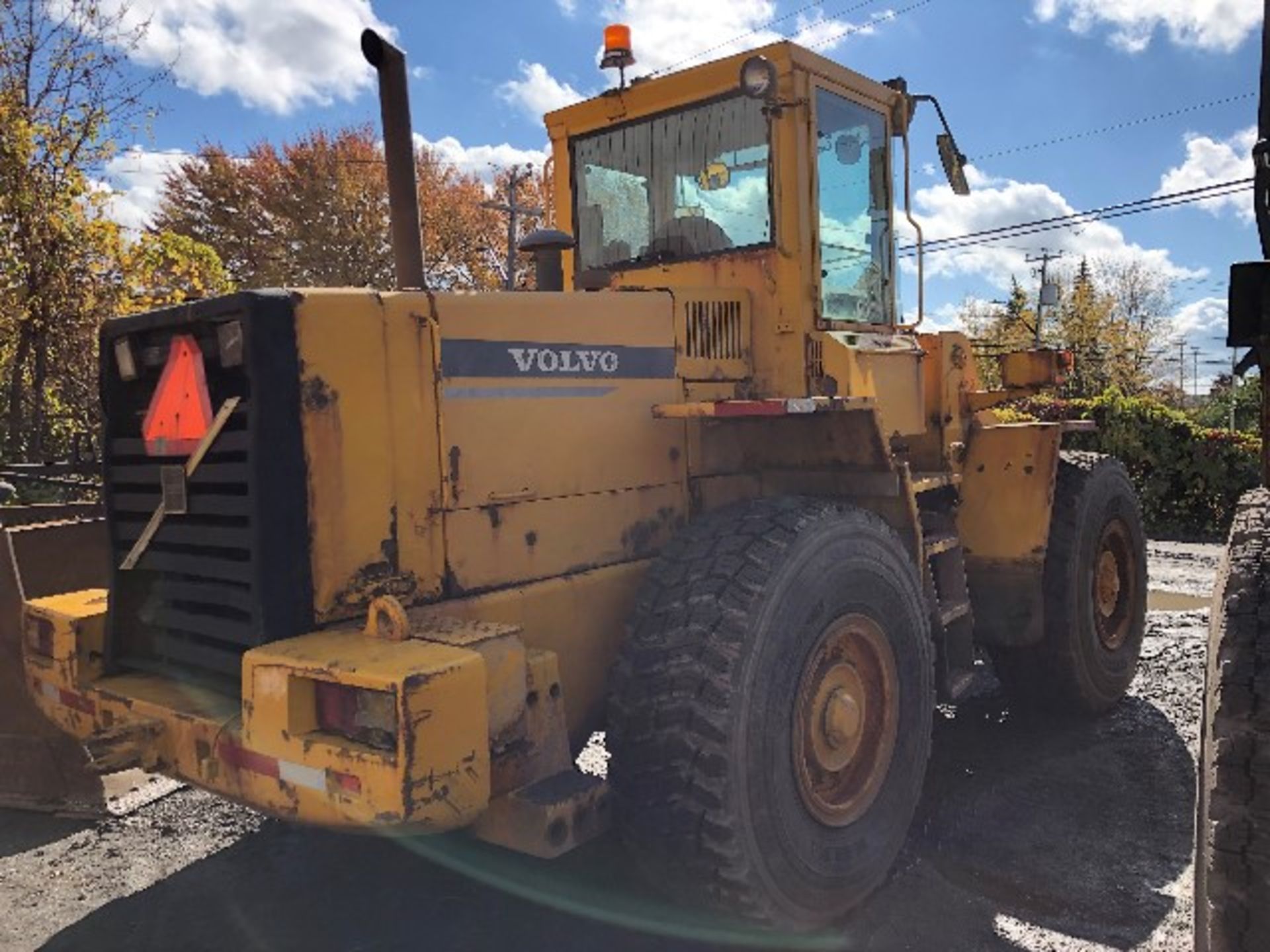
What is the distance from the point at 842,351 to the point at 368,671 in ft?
7.72

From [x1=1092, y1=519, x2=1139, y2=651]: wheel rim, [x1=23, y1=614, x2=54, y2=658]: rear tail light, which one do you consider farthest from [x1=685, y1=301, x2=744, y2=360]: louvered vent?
[x1=1092, y1=519, x2=1139, y2=651]: wheel rim

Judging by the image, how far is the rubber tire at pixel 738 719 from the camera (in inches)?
111

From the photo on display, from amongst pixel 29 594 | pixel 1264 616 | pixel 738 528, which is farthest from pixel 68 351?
pixel 1264 616

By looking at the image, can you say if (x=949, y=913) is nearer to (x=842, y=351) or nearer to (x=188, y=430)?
(x=842, y=351)

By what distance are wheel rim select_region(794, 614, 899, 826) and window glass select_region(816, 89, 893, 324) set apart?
1.34 m

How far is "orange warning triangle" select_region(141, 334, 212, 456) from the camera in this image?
2947 mm

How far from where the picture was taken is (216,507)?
2.88 metres

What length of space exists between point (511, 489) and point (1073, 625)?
11.1ft

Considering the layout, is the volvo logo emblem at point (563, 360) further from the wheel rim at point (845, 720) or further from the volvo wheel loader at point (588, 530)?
the wheel rim at point (845, 720)

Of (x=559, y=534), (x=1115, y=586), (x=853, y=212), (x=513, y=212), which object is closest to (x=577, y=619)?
(x=559, y=534)

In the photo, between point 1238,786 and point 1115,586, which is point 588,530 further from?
point 1115,586

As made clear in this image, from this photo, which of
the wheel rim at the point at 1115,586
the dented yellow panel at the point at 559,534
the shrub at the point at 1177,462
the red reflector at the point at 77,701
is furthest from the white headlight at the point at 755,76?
the shrub at the point at 1177,462

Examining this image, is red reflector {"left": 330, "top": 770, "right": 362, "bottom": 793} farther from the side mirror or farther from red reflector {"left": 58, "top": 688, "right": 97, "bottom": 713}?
the side mirror

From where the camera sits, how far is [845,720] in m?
3.36
